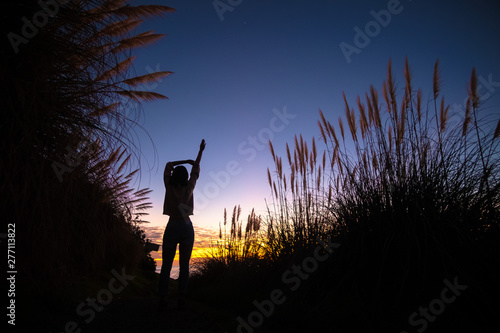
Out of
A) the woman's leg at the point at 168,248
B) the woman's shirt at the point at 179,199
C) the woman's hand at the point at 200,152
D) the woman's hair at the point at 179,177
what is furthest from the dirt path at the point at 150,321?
the woman's hand at the point at 200,152

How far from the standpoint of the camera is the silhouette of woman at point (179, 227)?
126 inches

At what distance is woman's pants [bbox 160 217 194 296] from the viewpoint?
10.5 ft

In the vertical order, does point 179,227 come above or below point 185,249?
above

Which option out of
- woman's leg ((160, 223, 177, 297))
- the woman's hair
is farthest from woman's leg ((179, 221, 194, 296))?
the woman's hair

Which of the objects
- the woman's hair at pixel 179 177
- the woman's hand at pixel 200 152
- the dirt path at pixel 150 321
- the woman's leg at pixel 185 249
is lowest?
the dirt path at pixel 150 321

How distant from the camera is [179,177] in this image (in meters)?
3.38

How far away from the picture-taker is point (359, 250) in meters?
Result: 2.51

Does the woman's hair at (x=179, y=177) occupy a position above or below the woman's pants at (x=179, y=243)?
above

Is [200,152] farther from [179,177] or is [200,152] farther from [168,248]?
[168,248]

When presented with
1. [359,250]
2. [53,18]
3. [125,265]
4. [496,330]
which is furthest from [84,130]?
[125,265]

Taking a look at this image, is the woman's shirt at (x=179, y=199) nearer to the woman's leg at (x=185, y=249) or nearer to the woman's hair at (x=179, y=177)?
the woman's hair at (x=179, y=177)

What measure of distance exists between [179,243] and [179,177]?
0.83 m

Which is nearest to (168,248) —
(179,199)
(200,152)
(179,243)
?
(179,243)

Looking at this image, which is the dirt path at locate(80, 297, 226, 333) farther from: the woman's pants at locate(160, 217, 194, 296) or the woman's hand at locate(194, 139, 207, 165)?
the woman's hand at locate(194, 139, 207, 165)
